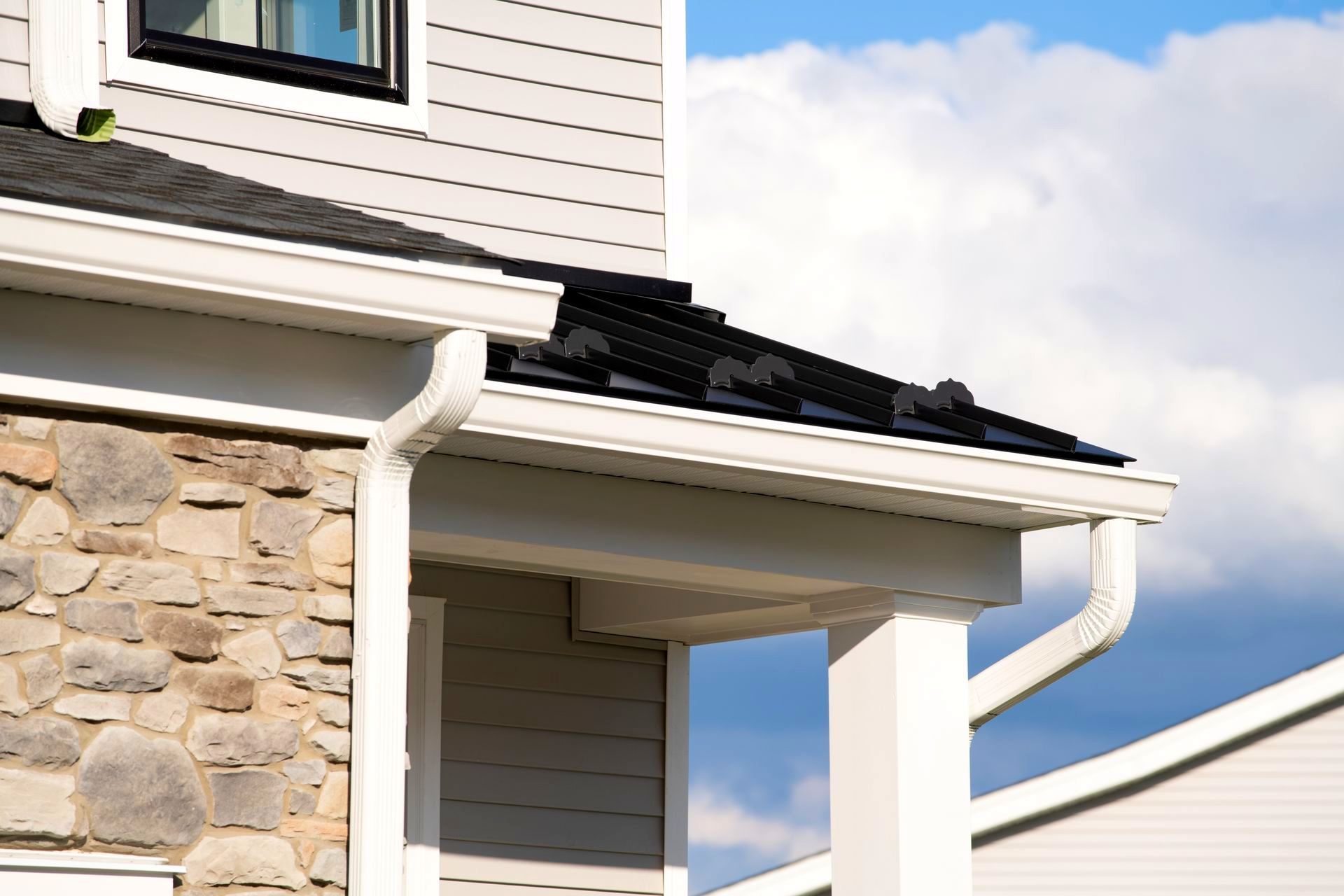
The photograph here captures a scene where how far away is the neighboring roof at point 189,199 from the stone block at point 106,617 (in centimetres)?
85

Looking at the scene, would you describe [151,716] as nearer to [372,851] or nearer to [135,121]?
[372,851]

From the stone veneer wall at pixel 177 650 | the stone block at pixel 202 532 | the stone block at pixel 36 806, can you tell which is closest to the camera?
the stone block at pixel 36 806

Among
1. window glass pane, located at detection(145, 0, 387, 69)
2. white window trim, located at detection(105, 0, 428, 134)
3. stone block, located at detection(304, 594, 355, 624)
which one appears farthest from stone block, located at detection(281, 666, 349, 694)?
window glass pane, located at detection(145, 0, 387, 69)

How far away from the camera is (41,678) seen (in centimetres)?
387

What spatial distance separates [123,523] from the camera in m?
4.02

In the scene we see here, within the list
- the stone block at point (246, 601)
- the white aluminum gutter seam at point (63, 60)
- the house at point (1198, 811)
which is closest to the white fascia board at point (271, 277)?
the stone block at point (246, 601)

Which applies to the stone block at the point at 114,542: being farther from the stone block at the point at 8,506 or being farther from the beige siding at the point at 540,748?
the beige siding at the point at 540,748

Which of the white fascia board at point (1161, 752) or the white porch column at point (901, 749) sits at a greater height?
the white fascia board at point (1161, 752)

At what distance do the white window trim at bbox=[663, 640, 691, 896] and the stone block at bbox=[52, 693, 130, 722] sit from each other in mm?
3412

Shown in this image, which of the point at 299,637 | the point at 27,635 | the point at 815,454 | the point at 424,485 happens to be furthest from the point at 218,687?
the point at 815,454

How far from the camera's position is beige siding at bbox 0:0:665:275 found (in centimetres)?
629

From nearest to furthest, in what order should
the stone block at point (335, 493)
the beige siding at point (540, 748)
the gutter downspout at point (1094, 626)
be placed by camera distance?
the stone block at point (335, 493) < the gutter downspout at point (1094, 626) < the beige siding at point (540, 748)

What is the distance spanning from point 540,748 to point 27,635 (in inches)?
124

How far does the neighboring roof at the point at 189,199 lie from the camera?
12.9 ft
